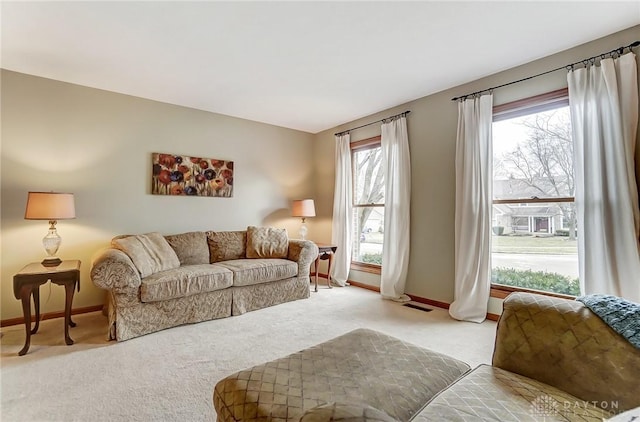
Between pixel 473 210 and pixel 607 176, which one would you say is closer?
pixel 607 176

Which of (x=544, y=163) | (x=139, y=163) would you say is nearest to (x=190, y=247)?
(x=139, y=163)

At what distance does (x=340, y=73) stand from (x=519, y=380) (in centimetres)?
290

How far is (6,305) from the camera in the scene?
2.96 m

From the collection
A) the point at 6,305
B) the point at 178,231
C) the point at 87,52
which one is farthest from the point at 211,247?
the point at 87,52

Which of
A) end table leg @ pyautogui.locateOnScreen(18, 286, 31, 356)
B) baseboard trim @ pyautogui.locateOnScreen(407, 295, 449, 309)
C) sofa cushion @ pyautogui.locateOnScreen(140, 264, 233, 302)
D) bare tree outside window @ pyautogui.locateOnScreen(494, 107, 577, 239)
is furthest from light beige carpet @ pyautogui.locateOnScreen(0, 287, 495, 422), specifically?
bare tree outside window @ pyautogui.locateOnScreen(494, 107, 577, 239)

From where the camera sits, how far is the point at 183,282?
2.88 metres

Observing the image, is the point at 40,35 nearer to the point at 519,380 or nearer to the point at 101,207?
the point at 101,207

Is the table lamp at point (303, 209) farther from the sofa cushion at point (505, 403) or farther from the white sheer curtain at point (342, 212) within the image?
the sofa cushion at point (505, 403)

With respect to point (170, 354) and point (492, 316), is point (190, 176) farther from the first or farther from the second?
point (492, 316)

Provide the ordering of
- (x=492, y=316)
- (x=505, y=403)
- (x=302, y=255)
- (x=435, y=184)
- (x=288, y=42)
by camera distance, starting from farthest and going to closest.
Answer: (x=302, y=255) → (x=435, y=184) → (x=492, y=316) → (x=288, y=42) → (x=505, y=403)

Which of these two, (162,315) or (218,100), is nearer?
(162,315)

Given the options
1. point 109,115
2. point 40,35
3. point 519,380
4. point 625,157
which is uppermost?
point 40,35

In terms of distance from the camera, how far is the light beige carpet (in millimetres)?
1697

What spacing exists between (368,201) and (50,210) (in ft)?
12.3
